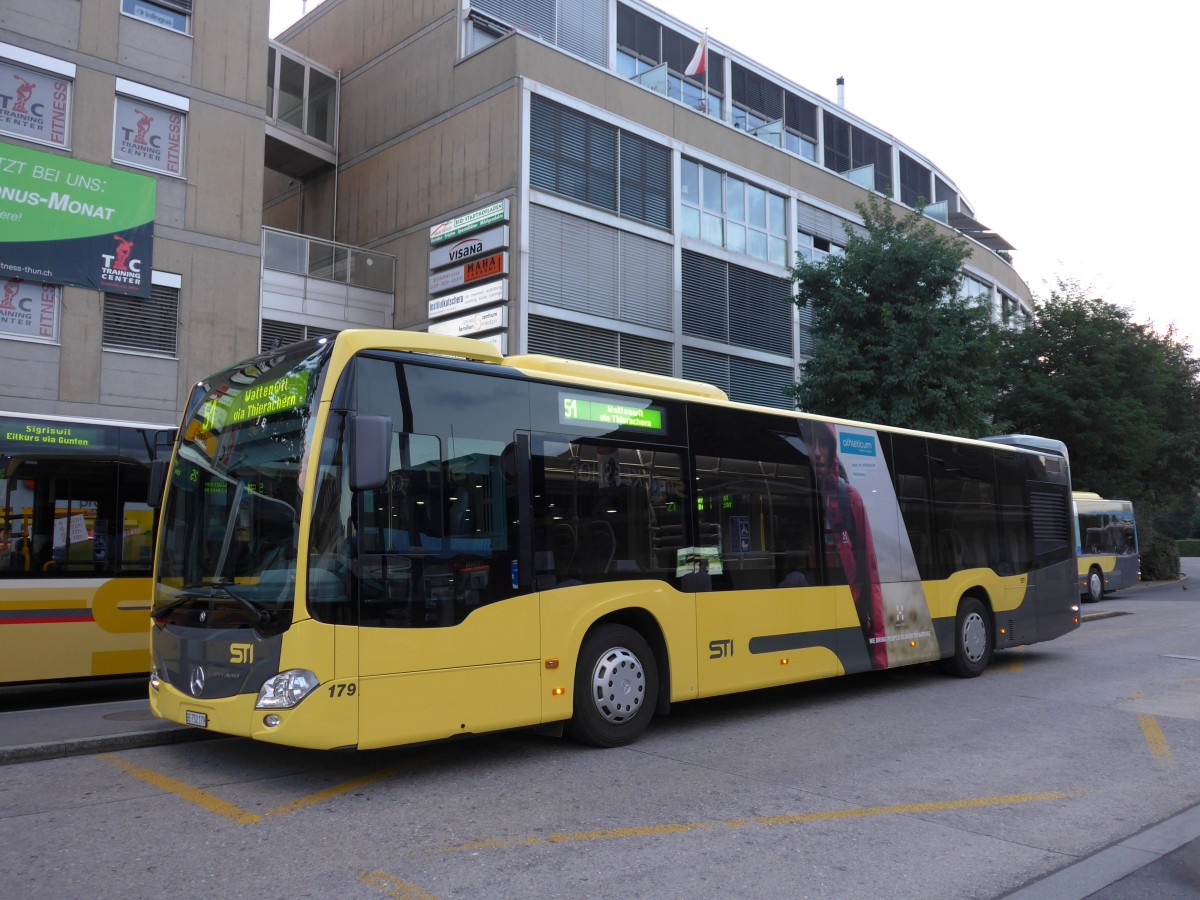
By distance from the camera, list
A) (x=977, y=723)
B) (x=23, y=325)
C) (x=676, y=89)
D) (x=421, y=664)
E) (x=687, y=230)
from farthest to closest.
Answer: (x=676, y=89), (x=687, y=230), (x=23, y=325), (x=977, y=723), (x=421, y=664)

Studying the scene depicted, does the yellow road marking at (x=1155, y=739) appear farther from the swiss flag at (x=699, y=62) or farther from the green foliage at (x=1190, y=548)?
the green foliage at (x=1190, y=548)

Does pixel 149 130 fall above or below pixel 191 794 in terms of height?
above

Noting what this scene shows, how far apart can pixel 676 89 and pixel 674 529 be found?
74.4 feet

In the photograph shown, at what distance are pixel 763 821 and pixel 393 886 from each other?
221 centimetres

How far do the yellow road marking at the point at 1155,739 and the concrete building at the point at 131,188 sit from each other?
16831mm

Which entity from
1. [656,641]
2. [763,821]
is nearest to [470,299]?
[656,641]

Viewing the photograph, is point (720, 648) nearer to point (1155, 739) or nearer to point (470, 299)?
A: point (1155, 739)

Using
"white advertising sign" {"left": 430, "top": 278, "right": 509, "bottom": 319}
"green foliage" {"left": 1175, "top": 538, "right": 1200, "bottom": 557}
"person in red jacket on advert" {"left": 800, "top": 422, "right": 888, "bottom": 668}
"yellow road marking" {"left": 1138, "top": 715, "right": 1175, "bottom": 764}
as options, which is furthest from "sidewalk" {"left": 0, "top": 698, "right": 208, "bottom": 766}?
"green foliage" {"left": 1175, "top": 538, "right": 1200, "bottom": 557}

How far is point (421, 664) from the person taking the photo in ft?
21.4

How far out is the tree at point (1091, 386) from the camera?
30.1 metres

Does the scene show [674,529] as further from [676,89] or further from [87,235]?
[676,89]

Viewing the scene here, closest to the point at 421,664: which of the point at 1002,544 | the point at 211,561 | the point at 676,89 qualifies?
the point at 211,561

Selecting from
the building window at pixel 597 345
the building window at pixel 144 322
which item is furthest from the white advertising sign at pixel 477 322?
the building window at pixel 144 322

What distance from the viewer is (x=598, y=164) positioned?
2288cm
